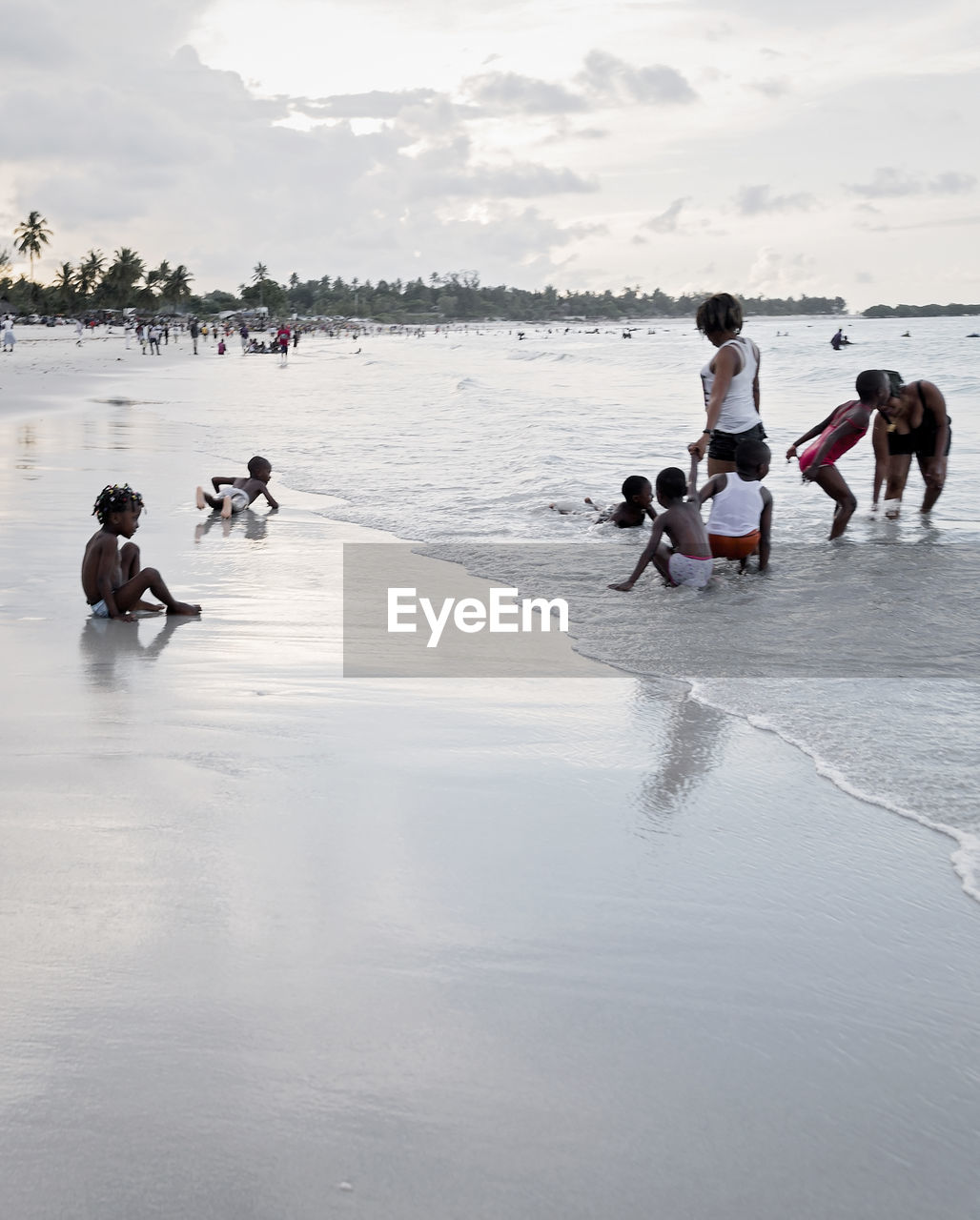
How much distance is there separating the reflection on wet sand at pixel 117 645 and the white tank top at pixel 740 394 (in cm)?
363

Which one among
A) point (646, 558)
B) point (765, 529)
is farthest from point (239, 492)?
point (765, 529)

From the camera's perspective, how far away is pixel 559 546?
8805mm

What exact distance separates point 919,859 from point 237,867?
1.91 metres

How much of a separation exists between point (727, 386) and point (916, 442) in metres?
3.31

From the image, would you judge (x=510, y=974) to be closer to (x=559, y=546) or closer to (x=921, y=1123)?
(x=921, y=1123)

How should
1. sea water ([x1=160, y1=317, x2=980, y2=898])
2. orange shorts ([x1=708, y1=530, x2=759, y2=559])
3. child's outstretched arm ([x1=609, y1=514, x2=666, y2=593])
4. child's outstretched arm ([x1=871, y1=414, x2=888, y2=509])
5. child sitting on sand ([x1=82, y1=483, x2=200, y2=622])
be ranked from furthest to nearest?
child's outstretched arm ([x1=871, y1=414, x2=888, y2=509]), orange shorts ([x1=708, y1=530, x2=759, y2=559]), child's outstretched arm ([x1=609, y1=514, x2=666, y2=593]), child sitting on sand ([x1=82, y1=483, x2=200, y2=622]), sea water ([x1=160, y1=317, x2=980, y2=898])

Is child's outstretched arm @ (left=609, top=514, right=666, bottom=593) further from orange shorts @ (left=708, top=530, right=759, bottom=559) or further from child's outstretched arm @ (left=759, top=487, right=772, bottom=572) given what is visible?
child's outstretched arm @ (left=759, top=487, right=772, bottom=572)

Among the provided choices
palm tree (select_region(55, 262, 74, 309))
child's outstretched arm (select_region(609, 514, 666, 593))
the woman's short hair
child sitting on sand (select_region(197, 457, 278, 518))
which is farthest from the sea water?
palm tree (select_region(55, 262, 74, 309))

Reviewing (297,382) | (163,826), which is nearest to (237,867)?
(163,826)

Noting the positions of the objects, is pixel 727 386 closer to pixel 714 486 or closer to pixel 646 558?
pixel 714 486

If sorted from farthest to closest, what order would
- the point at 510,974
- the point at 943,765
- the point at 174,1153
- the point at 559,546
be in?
the point at 559,546
the point at 943,765
the point at 510,974
the point at 174,1153

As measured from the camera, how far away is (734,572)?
25.1 feet

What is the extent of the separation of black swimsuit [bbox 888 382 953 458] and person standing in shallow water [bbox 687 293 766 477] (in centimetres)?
267

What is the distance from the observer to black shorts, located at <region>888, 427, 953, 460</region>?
31.2ft
